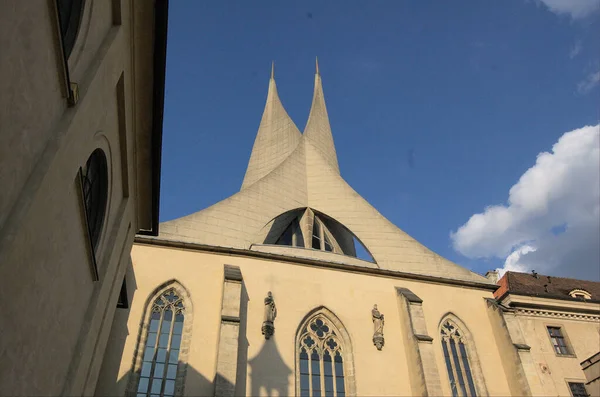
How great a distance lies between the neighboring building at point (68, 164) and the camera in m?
3.91

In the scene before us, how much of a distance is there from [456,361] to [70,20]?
12994mm

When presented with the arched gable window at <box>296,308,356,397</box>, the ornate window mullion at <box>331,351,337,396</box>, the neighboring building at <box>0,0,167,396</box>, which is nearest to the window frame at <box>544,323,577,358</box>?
the arched gable window at <box>296,308,356,397</box>

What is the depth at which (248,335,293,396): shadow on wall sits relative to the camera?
1194 centimetres

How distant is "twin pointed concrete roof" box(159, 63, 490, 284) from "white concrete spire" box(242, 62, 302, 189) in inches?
198

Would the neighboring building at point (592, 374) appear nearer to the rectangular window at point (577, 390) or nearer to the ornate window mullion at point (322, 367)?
the rectangular window at point (577, 390)

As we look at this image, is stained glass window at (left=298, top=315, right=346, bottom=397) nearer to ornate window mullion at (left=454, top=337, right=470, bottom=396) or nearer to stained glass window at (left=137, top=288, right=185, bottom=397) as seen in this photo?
stained glass window at (left=137, top=288, right=185, bottom=397)

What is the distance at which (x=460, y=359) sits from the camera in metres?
14.2

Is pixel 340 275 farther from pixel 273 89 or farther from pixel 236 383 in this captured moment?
pixel 273 89

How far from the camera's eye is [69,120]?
4926 mm

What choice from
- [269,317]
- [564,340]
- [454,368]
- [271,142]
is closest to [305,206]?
[269,317]

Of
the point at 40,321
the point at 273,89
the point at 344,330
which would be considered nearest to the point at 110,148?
the point at 40,321

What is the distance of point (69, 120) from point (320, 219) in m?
14.3

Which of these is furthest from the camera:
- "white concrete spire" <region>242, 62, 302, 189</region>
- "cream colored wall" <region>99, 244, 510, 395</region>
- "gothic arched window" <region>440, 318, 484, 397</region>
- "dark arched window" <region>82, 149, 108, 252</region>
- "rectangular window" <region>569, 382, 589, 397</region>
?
"white concrete spire" <region>242, 62, 302, 189</region>

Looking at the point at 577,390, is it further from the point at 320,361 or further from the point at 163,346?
the point at 163,346
